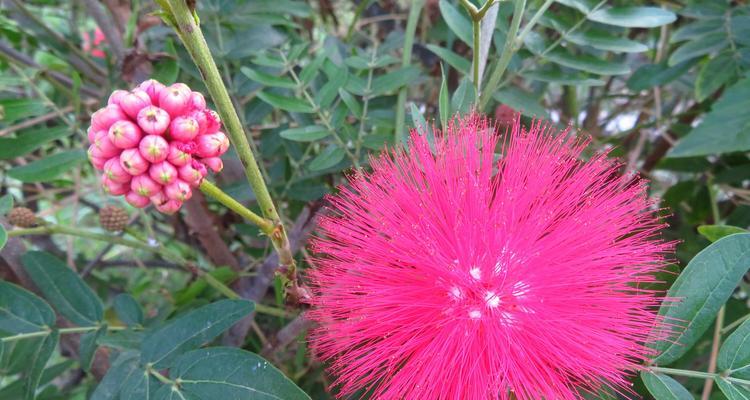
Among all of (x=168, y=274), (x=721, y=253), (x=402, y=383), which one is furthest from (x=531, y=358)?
(x=168, y=274)

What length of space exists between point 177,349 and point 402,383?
1.54 feet

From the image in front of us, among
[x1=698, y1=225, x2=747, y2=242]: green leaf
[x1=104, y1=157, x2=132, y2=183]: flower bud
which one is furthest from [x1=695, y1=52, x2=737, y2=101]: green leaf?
[x1=104, y1=157, x2=132, y2=183]: flower bud

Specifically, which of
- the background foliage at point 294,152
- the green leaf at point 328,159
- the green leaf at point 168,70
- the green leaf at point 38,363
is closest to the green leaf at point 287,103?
the background foliage at point 294,152

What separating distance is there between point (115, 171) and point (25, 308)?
743 mm

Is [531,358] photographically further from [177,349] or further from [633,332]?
[177,349]

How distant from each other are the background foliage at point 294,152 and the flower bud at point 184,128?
0.45 m

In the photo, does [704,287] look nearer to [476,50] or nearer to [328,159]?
[476,50]

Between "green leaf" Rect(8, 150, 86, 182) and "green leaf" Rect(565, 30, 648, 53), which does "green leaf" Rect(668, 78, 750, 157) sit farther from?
"green leaf" Rect(8, 150, 86, 182)

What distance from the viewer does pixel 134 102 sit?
89 centimetres

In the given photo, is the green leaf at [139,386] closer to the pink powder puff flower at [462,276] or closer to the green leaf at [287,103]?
the pink powder puff flower at [462,276]

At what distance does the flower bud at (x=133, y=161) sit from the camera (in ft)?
2.87

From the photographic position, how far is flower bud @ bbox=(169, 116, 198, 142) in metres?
0.89

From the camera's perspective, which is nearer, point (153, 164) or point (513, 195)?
point (153, 164)

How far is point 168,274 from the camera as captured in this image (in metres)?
2.93
